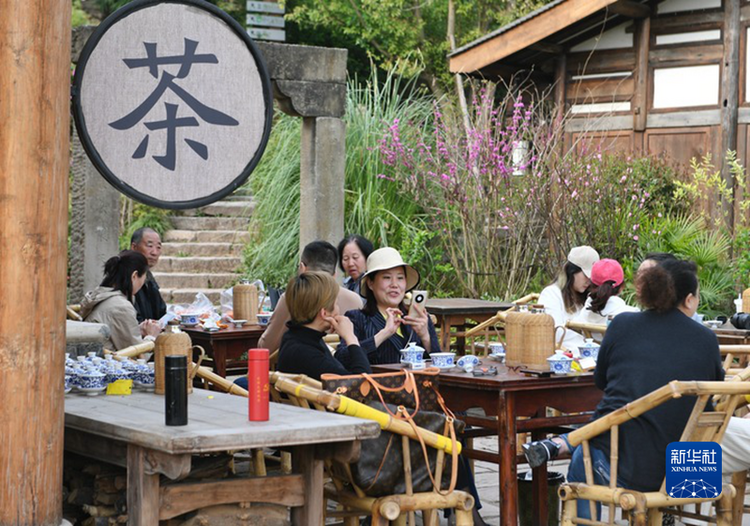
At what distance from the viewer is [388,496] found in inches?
163

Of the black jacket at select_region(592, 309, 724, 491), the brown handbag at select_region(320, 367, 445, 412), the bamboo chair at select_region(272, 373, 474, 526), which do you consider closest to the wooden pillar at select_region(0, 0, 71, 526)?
the bamboo chair at select_region(272, 373, 474, 526)

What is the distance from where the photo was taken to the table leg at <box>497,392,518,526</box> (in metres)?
4.71

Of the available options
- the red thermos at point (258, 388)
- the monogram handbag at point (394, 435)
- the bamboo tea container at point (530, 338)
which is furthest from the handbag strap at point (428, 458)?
the bamboo tea container at point (530, 338)

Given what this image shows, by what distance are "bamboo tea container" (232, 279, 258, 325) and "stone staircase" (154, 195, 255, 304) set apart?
4.94 metres

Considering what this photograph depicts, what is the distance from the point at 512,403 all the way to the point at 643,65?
9740mm

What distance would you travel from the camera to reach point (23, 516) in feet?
11.3

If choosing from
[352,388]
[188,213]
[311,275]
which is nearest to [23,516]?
[352,388]

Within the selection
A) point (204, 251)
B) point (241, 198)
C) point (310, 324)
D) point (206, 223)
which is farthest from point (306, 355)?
point (241, 198)

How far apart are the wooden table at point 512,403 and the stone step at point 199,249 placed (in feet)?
29.2

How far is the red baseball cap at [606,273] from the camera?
6.45 m

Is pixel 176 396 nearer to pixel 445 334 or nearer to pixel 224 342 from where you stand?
pixel 224 342

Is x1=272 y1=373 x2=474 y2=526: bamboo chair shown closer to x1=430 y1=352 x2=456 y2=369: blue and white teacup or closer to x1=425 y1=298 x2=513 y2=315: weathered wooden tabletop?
A: x1=430 y1=352 x2=456 y2=369: blue and white teacup

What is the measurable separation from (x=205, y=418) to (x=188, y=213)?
11.2 m

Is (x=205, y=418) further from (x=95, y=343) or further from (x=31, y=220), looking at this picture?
(x=95, y=343)
